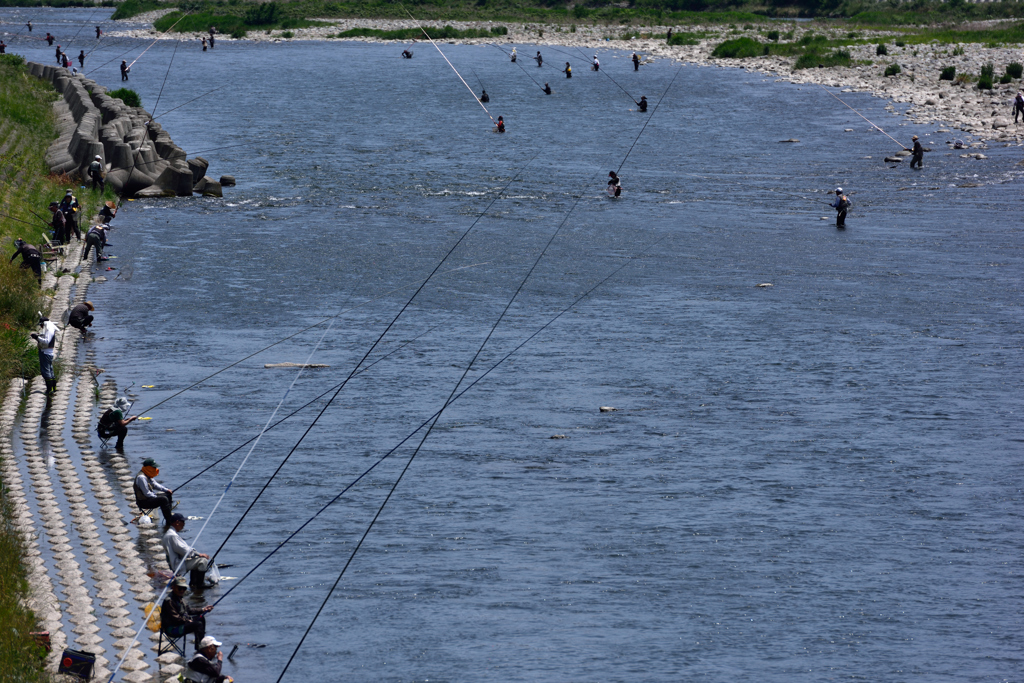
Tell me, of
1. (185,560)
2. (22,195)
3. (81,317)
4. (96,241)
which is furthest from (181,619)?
(22,195)

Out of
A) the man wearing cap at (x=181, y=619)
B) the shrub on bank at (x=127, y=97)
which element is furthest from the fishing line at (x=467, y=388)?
the shrub on bank at (x=127, y=97)

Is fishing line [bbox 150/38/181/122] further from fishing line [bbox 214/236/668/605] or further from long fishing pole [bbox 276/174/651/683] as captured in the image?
fishing line [bbox 214/236/668/605]

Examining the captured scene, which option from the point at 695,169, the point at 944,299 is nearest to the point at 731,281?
the point at 944,299

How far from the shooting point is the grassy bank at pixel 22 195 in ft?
98.4

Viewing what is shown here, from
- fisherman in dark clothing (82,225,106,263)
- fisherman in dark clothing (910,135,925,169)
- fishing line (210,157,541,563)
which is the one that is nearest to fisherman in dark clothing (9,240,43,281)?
fisherman in dark clothing (82,225,106,263)

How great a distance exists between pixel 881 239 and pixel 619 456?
22.6 m

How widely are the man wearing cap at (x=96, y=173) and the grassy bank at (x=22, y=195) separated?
737 millimetres

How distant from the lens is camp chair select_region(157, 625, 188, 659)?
1708 centimetres

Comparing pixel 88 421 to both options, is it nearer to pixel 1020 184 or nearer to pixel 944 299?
pixel 944 299

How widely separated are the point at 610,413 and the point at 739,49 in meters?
Answer: 90.9

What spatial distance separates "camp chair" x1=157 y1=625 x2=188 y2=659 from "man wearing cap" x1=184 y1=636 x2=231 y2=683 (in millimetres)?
1153

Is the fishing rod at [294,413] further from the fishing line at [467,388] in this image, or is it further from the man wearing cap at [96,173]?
the man wearing cap at [96,173]

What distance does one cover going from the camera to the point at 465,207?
163 ft

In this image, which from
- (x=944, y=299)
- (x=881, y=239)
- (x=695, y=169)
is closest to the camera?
(x=944, y=299)
